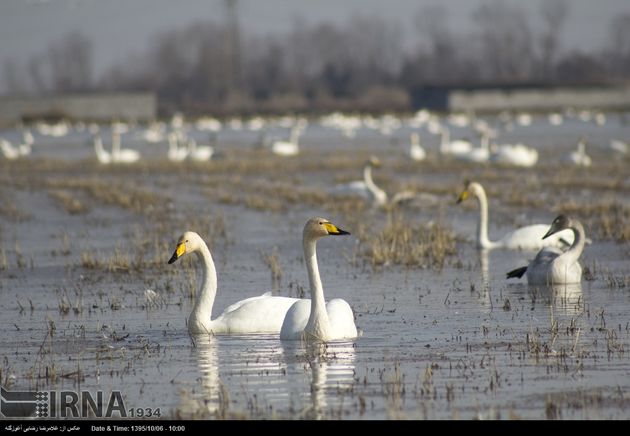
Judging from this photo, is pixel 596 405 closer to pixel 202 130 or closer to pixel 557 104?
pixel 202 130

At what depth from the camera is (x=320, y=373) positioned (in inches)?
301

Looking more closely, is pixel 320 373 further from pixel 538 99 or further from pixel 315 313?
pixel 538 99

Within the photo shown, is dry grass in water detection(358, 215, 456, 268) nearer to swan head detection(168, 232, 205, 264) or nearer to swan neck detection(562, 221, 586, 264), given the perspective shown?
swan neck detection(562, 221, 586, 264)

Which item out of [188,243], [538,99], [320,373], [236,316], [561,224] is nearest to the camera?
[320,373]

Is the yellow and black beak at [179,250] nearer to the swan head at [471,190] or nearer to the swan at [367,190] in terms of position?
the swan head at [471,190]

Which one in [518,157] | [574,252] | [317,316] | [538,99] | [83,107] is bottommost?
[317,316]

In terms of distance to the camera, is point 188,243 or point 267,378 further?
point 188,243

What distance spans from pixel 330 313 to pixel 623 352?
195 centimetres

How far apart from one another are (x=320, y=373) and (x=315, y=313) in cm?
91

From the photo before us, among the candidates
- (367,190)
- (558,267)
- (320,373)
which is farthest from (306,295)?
(367,190)

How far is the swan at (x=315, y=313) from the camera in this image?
27.8ft

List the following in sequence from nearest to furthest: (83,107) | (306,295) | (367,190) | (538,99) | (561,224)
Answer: (306,295), (561,224), (367,190), (83,107), (538,99)

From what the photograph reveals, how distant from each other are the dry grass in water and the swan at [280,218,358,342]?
13.3 feet

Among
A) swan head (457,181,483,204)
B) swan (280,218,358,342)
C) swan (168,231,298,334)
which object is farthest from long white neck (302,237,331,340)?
swan head (457,181,483,204)
